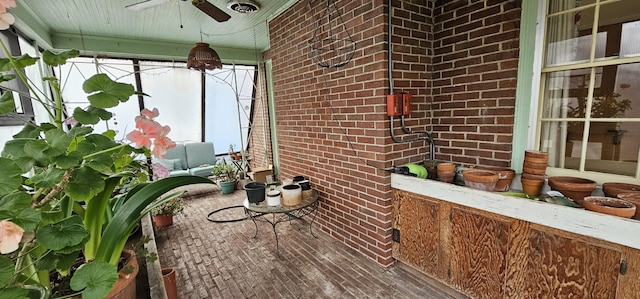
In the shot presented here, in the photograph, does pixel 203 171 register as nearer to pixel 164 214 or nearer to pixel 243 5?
pixel 164 214

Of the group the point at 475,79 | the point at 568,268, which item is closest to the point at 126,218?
the point at 568,268

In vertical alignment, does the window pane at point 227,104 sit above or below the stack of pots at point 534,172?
above

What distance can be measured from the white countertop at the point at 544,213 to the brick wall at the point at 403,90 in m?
0.48

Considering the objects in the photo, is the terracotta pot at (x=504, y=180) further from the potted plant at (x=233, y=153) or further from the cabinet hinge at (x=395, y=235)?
the potted plant at (x=233, y=153)

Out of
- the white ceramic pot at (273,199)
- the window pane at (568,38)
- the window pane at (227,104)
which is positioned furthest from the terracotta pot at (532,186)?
the window pane at (227,104)

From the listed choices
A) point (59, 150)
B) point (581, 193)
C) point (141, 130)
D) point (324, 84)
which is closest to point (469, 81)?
point (581, 193)

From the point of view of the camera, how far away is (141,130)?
881 millimetres

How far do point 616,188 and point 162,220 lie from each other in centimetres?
405

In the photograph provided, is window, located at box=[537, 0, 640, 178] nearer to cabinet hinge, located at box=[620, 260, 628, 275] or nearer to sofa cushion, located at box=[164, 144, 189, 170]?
cabinet hinge, located at box=[620, 260, 628, 275]

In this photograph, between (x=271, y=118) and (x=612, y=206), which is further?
(x=271, y=118)

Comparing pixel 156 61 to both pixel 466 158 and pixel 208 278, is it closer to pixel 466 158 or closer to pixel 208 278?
pixel 208 278

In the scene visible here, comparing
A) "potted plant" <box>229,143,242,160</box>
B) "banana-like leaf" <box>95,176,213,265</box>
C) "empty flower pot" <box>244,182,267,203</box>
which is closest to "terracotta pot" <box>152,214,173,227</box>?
"empty flower pot" <box>244,182,267,203</box>

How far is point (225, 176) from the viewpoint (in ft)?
16.3

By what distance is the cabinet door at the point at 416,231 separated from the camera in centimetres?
202
